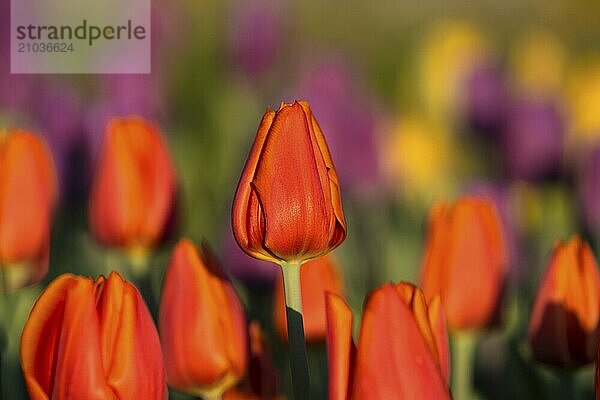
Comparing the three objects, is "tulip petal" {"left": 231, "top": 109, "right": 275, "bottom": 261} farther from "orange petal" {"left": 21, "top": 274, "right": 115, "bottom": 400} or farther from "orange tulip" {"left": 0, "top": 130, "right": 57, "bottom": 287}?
"orange tulip" {"left": 0, "top": 130, "right": 57, "bottom": 287}

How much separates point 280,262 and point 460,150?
0.21 metres

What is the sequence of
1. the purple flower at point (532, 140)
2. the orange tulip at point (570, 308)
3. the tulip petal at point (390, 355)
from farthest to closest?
the purple flower at point (532, 140) → the orange tulip at point (570, 308) → the tulip petal at point (390, 355)

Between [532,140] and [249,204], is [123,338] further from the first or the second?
[532,140]

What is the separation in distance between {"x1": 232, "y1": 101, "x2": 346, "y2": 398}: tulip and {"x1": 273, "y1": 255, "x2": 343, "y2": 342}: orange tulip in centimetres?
12

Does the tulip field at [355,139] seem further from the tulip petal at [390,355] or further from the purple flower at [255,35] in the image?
the tulip petal at [390,355]

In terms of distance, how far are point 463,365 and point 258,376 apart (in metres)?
0.13

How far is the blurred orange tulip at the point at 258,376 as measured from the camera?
21.5 inches

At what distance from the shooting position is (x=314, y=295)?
0.55m

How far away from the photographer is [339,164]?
2.02 feet

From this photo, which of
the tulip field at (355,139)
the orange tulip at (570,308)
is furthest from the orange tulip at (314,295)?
the orange tulip at (570,308)

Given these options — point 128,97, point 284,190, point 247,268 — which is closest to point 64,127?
point 128,97

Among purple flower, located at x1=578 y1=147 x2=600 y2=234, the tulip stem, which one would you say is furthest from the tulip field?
the tulip stem

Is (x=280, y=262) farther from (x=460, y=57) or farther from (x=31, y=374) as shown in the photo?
(x=460, y=57)

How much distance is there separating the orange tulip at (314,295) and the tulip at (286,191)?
12 cm
